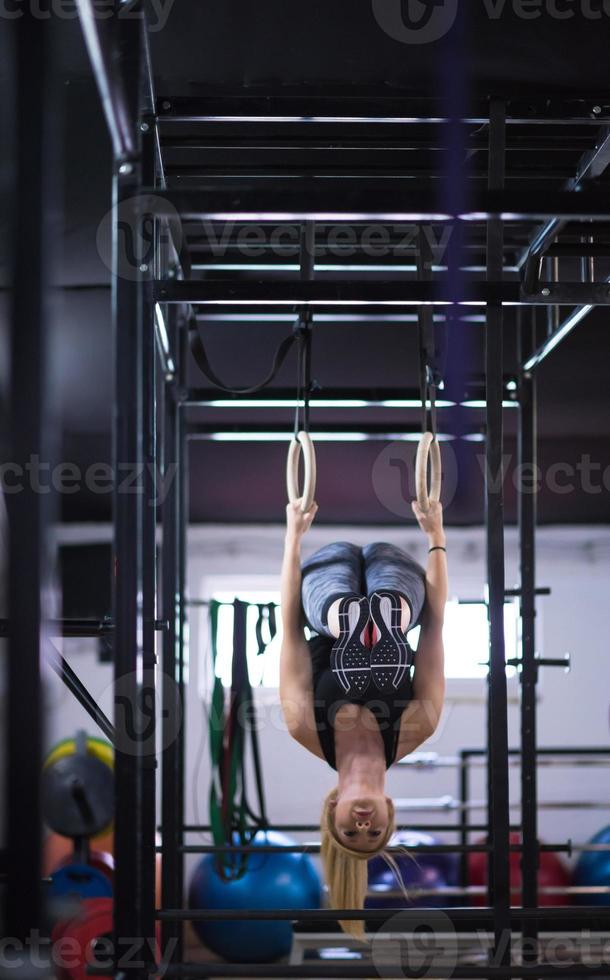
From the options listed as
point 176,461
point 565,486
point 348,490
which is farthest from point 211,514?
point 176,461

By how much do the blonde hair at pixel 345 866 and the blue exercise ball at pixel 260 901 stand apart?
280 centimetres

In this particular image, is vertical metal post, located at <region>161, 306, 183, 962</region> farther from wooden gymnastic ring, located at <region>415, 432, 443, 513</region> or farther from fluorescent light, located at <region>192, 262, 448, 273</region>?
wooden gymnastic ring, located at <region>415, 432, 443, 513</region>

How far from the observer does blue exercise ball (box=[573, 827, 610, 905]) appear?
584 cm

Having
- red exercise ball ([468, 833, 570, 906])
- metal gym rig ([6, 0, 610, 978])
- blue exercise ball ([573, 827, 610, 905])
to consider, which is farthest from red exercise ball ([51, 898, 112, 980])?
blue exercise ball ([573, 827, 610, 905])

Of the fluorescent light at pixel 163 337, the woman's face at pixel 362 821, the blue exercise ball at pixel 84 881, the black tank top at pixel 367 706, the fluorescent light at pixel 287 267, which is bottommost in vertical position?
the blue exercise ball at pixel 84 881

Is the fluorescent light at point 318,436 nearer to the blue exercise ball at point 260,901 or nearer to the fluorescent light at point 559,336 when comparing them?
the fluorescent light at point 559,336

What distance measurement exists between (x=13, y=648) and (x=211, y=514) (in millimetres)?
6289

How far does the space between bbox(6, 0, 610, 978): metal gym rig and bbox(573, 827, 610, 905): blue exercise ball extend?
302 centimetres

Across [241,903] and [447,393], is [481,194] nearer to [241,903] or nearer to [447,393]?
[447,393]

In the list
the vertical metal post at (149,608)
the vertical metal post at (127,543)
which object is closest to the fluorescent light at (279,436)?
the vertical metal post at (149,608)

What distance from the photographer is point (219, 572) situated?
7652 millimetres

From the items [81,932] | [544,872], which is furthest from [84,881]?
[544,872]

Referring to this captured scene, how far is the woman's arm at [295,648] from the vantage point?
8.73ft

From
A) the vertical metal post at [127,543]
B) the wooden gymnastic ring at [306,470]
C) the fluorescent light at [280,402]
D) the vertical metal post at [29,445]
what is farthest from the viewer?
the fluorescent light at [280,402]
